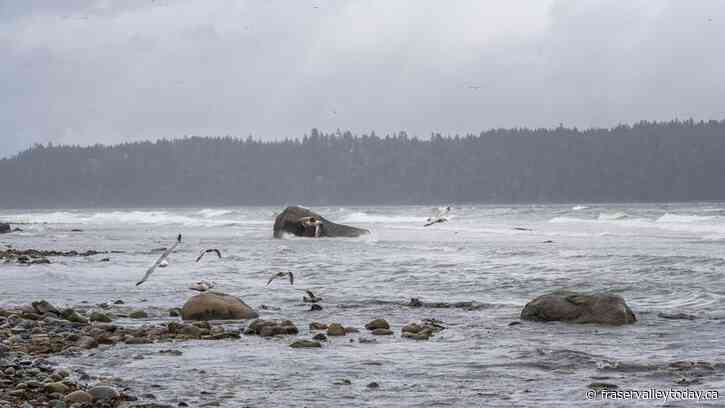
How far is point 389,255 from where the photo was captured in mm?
26672

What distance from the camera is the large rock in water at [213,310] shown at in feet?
45.4

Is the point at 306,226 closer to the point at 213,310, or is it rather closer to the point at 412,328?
the point at 213,310

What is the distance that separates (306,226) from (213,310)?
76.6ft

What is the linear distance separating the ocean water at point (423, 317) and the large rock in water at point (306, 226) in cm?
817

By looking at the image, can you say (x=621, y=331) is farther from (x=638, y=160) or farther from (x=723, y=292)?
(x=638, y=160)

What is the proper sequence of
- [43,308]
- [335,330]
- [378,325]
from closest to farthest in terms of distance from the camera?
[335,330], [378,325], [43,308]

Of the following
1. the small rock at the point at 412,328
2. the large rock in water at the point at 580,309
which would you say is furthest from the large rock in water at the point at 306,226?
the small rock at the point at 412,328

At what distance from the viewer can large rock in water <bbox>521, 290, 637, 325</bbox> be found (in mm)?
12695

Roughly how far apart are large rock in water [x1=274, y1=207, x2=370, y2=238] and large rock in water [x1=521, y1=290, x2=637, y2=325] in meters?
24.2

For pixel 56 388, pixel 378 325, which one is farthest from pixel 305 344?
pixel 56 388

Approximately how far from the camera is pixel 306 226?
122 feet

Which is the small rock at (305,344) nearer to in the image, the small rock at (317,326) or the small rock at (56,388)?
the small rock at (317,326)

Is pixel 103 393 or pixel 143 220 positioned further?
pixel 143 220

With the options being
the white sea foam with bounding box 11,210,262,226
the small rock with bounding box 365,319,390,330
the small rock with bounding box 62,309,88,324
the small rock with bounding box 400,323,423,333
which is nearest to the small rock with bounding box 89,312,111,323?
the small rock with bounding box 62,309,88,324
